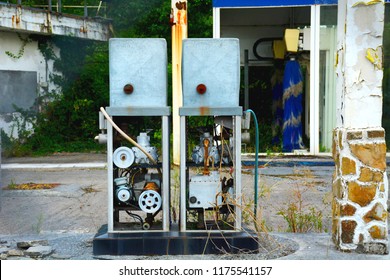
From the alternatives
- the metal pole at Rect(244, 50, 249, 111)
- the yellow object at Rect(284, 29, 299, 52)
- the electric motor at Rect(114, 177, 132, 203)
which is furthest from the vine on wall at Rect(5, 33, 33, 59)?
the electric motor at Rect(114, 177, 132, 203)

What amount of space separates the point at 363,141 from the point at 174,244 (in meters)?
1.82

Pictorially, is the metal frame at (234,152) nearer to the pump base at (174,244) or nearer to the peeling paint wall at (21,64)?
the pump base at (174,244)

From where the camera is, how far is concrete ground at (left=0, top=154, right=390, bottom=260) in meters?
6.83

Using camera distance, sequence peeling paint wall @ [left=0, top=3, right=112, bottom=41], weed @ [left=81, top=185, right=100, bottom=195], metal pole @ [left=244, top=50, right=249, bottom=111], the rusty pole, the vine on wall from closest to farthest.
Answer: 1. weed @ [left=81, top=185, right=100, bottom=195]
2. the rusty pole
3. metal pole @ [left=244, top=50, right=249, bottom=111]
4. peeling paint wall @ [left=0, top=3, right=112, bottom=41]
5. the vine on wall

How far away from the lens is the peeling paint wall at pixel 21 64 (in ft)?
62.0

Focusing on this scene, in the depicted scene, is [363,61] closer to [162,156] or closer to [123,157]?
[162,156]

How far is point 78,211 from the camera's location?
962cm

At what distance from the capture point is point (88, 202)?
10336mm

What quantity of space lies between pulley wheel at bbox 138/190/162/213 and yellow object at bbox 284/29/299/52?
967 cm

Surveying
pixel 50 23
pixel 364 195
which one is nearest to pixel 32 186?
pixel 364 195

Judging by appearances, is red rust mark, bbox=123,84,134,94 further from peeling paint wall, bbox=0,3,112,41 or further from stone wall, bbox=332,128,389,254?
peeling paint wall, bbox=0,3,112,41

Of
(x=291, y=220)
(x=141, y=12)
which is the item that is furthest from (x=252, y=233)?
(x=141, y=12)

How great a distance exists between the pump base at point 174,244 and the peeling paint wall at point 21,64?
13164 millimetres

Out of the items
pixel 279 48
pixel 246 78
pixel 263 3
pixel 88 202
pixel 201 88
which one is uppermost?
pixel 263 3
